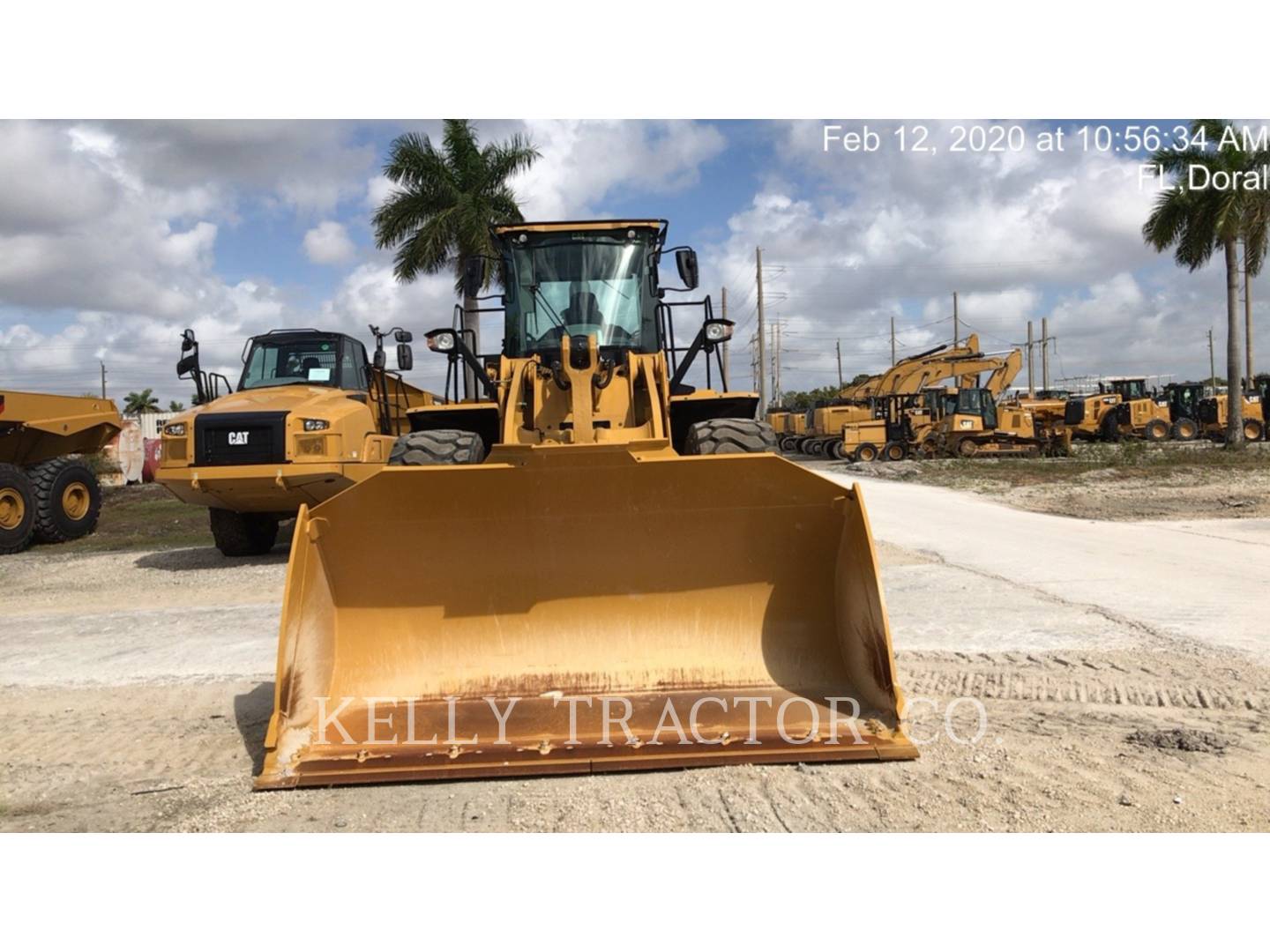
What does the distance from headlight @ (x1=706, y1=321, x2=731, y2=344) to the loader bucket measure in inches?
97.8

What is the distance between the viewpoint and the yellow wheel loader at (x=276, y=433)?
10188mm

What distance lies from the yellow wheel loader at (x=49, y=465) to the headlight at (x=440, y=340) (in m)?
8.86

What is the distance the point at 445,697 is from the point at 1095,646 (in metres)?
4.06

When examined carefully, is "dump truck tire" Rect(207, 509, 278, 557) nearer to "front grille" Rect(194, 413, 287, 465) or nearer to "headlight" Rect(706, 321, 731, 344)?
"front grille" Rect(194, 413, 287, 465)

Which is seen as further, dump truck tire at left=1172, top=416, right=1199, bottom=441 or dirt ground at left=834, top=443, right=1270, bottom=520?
dump truck tire at left=1172, top=416, right=1199, bottom=441

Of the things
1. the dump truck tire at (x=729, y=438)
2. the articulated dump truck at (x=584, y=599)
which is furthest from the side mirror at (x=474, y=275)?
the articulated dump truck at (x=584, y=599)

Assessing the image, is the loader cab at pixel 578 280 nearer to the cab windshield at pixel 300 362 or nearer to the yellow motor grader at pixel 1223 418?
the cab windshield at pixel 300 362

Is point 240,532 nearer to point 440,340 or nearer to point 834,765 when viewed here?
point 440,340

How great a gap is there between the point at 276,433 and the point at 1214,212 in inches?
1072

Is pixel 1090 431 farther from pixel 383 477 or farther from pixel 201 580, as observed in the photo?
pixel 383 477

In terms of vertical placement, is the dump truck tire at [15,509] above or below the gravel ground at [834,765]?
above

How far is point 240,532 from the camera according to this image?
1161 centimetres

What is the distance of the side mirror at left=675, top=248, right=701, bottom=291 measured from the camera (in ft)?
24.3

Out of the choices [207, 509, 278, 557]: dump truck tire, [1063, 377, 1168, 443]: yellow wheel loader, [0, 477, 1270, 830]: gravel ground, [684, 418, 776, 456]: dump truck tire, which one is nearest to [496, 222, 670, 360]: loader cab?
[684, 418, 776, 456]: dump truck tire
